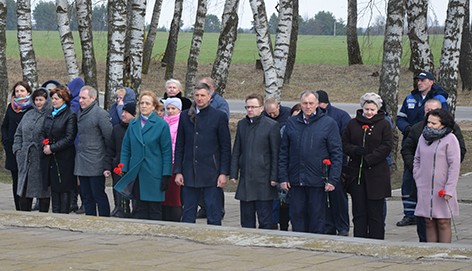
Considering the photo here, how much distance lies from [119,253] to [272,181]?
102 inches

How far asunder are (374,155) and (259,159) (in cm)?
138

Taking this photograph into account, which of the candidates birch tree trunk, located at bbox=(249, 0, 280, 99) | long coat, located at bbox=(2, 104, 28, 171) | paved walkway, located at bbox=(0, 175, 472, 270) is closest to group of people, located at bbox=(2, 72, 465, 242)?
long coat, located at bbox=(2, 104, 28, 171)

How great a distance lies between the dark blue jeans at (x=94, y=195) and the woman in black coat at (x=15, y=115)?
145 cm

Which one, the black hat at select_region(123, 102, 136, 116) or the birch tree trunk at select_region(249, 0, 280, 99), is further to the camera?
the birch tree trunk at select_region(249, 0, 280, 99)

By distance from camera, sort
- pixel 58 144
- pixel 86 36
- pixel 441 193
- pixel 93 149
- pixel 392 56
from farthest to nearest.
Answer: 1. pixel 86 36
2. pixel 392 56
3. pixel 58 144
4. pixel 93 149
5. pixel 441 193

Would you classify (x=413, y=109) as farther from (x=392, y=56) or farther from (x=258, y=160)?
(x=392, y=56)

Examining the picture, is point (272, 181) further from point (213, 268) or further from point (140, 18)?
point (140, 18)

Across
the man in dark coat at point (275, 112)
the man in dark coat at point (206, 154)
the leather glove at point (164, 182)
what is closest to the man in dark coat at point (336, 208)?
the man in dark coat at point (275, 112)

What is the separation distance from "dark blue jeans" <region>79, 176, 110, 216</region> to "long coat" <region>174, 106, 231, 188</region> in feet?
5.34

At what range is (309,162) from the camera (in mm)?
11617

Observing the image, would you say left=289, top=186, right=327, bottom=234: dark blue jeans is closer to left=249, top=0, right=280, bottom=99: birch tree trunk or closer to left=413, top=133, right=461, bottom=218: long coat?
left=413, top=133, right=461, bottom=218: long coat

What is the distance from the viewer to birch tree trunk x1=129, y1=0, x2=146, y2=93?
1978 centimetres

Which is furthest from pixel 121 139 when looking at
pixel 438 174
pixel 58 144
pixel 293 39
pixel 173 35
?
pixel 173 35

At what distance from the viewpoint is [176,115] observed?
1329cm
